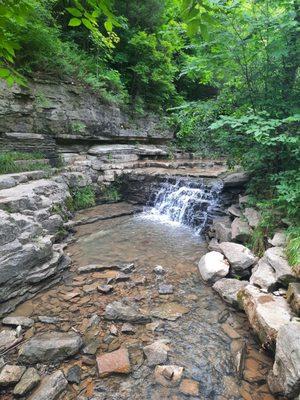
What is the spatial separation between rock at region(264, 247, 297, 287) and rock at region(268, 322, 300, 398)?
0.78m

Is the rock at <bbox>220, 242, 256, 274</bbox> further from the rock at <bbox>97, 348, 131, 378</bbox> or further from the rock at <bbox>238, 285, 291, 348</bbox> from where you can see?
the rock at <bbox>97, 348, 131, 378</bbox>

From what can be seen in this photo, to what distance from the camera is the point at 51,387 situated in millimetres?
2254

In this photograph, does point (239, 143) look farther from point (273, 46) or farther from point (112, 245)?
point (112, 245)

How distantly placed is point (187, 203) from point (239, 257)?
11.5ft

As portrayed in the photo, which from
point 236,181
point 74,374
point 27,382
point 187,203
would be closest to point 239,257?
point 236,181

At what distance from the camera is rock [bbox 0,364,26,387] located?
2320mm

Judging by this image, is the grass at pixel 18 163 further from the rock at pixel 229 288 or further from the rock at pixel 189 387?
the rock at pixel 189 387

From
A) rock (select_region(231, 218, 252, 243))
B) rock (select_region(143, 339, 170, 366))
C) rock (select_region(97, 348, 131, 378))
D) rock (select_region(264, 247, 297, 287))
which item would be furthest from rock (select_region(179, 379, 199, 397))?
rock (select_region(231, 218, 252, 243))

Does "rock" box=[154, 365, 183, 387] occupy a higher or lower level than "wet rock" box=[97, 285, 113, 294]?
higher

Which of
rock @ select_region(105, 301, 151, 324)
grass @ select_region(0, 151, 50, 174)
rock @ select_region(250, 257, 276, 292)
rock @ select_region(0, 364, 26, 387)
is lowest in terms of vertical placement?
rock @ select_region(0, 364, 26, 387)

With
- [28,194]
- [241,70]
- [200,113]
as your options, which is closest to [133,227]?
[28,194]

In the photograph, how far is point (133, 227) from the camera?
6.71m

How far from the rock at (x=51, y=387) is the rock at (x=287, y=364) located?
1929 mm

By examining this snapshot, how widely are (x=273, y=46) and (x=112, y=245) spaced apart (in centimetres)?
465
